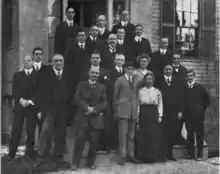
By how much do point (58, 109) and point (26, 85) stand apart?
2.32 feet

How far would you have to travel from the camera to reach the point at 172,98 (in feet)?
28.1

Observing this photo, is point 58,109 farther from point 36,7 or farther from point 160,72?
point 36,7

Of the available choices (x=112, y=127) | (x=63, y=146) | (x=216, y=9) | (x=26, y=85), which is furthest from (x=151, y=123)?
(x=216, y=9)

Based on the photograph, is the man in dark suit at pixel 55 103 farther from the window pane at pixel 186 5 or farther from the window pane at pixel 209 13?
the window pane at pixel 209 13

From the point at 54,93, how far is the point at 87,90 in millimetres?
583

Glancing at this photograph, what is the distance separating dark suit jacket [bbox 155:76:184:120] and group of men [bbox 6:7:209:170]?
0.07 feet

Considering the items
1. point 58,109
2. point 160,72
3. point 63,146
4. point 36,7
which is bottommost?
point 63,146

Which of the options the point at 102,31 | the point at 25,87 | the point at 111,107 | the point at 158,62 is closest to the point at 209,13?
the point at 158,62

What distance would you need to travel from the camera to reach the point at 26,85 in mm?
7555

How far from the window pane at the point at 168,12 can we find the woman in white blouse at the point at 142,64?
156 inches

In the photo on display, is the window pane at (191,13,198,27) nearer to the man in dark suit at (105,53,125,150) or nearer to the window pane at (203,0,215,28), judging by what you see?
the window pane at (203,0,215,28)

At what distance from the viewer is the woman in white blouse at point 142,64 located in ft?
26.7

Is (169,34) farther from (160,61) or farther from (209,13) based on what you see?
(160,61)

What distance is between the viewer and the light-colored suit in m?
7.79
